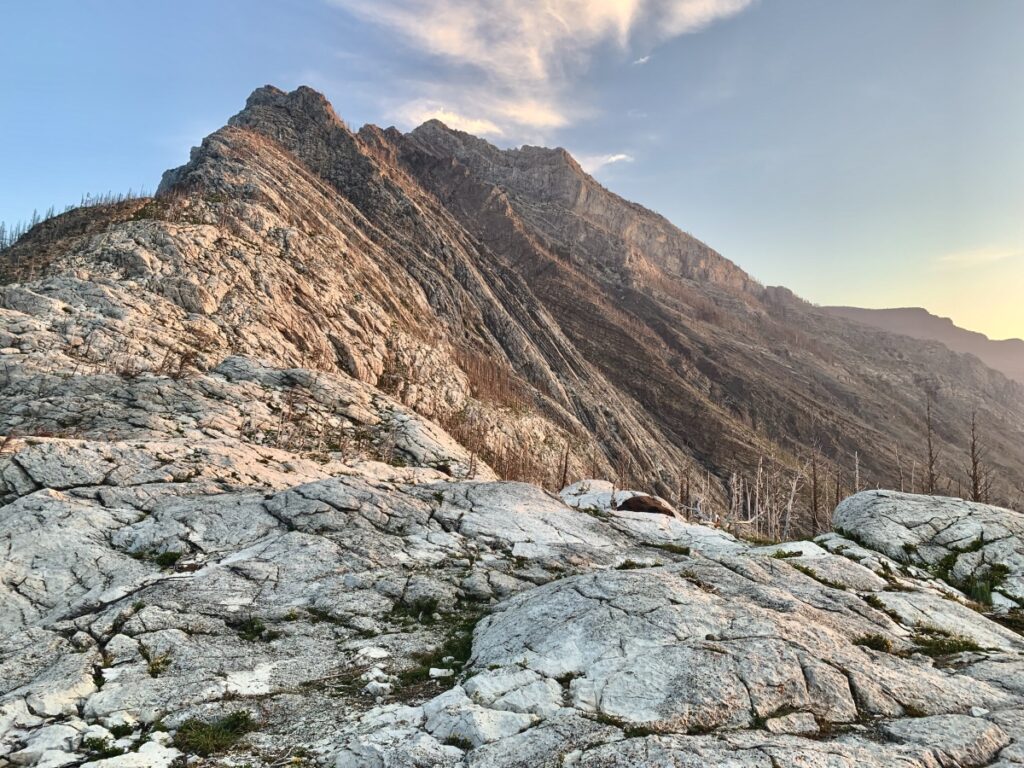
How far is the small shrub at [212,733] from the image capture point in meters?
7.59

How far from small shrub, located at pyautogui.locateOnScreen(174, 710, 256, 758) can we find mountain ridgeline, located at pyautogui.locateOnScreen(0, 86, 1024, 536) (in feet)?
66.5

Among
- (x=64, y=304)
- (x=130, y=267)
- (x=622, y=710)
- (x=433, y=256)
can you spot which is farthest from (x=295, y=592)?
(x=433, y=256)

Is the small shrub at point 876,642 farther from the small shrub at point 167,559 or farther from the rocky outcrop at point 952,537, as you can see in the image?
the small shrub at point 167,559

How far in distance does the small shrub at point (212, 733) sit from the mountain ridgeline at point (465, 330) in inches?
798

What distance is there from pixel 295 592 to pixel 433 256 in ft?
307

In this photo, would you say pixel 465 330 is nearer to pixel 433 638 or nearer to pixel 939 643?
pixel 433 638

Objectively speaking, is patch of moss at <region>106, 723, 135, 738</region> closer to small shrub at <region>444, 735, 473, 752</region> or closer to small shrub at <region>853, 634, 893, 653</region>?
small shrub at <region>444, 735, 473, 752</region>

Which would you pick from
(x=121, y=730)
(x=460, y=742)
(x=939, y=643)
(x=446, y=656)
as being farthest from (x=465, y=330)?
(x=460, y=742)

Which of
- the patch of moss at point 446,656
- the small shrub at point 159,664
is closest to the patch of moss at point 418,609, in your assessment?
the patch of moss at point 446,656

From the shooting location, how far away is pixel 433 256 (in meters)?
102

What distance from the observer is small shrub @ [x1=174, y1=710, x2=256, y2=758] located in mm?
7590

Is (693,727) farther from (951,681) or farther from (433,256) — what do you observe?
(433,256)

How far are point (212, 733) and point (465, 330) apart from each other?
8729 centimetres

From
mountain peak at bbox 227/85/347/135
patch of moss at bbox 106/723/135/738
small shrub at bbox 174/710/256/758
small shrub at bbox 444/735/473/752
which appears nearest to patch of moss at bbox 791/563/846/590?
small shrub at bbox 444/735/473/752
